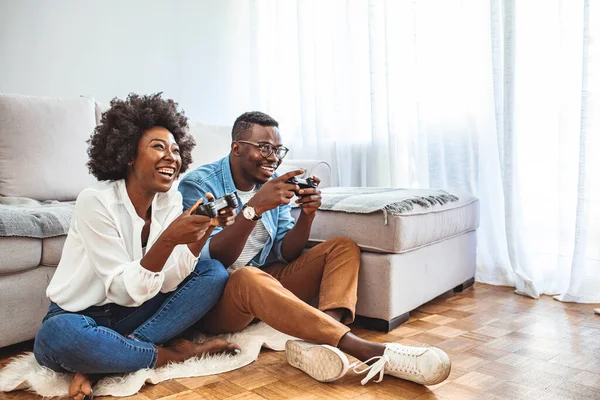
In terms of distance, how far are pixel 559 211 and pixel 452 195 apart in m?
0.46

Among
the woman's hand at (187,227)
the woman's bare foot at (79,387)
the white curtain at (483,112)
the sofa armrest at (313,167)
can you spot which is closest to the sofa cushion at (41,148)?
the sofa armrest at (313,167)

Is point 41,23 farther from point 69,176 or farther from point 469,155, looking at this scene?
point 469,155

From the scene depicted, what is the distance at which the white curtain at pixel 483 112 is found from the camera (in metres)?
2.16

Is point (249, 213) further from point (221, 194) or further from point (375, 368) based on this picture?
point (375, 368)

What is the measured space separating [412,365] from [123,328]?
0.73 meters

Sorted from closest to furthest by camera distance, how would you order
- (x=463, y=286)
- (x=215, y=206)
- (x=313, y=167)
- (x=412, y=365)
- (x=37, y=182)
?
1. (x=215, y=206)
2. (x=412, y=365)
3. (x=37, y=182)
4. (x=463, y=286)
5. (x=313, y=167)

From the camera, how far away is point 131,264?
4.15 ft

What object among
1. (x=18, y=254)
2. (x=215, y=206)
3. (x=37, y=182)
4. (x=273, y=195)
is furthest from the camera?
(x=37, y=182)

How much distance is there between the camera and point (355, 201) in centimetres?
190

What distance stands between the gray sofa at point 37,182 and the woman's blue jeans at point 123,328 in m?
0.29

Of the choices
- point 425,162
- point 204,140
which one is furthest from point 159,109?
point 425,162

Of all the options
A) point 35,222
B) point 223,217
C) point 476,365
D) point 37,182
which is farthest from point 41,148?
point 476,365

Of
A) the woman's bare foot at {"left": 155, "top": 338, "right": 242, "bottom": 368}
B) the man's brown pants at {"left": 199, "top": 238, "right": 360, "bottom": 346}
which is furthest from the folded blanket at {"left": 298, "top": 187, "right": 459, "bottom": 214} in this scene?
the woman's bare foot at {"left": 155, "top": 338, "right": 242, "bottom": 368}

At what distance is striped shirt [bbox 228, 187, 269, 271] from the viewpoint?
1.68 meters
